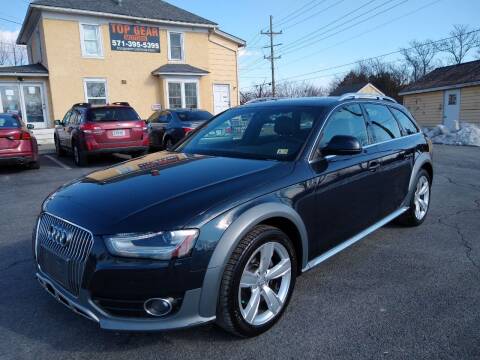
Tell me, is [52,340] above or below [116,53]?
below

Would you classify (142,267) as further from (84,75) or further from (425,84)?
(425,84)

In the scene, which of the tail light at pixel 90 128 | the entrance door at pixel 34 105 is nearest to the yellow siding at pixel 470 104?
the tail light at pixel 90 128

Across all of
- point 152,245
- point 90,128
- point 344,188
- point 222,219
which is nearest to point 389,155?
point 344,188

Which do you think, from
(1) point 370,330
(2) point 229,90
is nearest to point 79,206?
(1) point 370,330

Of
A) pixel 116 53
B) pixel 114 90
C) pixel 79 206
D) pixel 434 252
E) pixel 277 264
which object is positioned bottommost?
pixel 434 252

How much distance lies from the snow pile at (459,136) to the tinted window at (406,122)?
43.0 feet

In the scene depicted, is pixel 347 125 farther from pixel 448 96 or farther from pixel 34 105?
pixel 448 96

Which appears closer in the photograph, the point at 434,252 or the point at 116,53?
the point at 434,252

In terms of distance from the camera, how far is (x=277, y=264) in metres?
2.92

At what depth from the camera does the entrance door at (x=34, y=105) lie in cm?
1834

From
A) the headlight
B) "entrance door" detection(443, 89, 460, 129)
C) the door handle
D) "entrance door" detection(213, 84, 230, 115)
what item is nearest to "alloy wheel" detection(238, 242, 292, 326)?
the headlight

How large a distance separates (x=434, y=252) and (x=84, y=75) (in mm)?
18317

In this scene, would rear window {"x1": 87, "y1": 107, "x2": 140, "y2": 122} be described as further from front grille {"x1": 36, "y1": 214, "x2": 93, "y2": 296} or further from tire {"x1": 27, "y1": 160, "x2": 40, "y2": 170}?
front grille {"x1": 36, "y1": 214, "x2": 93, "y2": 296}

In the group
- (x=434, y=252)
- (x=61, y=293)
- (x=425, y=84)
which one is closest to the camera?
(x=61, y=293)
